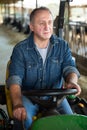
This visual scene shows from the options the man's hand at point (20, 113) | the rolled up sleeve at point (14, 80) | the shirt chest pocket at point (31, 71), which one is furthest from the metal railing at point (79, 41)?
the man's hand at point (20, 113)

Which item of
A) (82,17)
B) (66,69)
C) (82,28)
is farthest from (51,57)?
(82,17)

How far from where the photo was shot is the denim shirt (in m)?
1.87

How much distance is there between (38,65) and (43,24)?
26 cm

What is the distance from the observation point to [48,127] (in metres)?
1.41

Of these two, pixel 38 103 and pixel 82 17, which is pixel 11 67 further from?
pixel 82 17

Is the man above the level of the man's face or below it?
below

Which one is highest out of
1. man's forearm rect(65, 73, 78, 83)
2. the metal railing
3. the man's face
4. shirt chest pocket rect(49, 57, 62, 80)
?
the man's face

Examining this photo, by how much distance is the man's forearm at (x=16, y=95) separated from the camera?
163 cm

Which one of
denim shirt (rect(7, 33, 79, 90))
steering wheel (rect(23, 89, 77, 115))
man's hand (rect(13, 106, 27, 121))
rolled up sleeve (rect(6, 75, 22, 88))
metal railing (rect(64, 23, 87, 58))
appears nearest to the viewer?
man's hand (rect(13, 106, 27, 121))

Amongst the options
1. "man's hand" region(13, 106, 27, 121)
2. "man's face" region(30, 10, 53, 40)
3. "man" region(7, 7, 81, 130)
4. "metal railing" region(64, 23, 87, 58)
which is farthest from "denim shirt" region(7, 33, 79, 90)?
"metal railing" region(64, 23, 87, 58)

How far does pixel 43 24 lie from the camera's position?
5.97ft

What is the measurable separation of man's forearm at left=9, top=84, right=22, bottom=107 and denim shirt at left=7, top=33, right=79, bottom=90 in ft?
0.23

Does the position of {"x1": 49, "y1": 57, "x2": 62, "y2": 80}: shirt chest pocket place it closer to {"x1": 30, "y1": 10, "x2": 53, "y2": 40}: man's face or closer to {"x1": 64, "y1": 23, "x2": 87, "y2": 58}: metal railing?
{"x1": 30, "y1": 10, "x2": 53, "y2": 40}: man's face

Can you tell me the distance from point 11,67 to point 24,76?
111 mm
